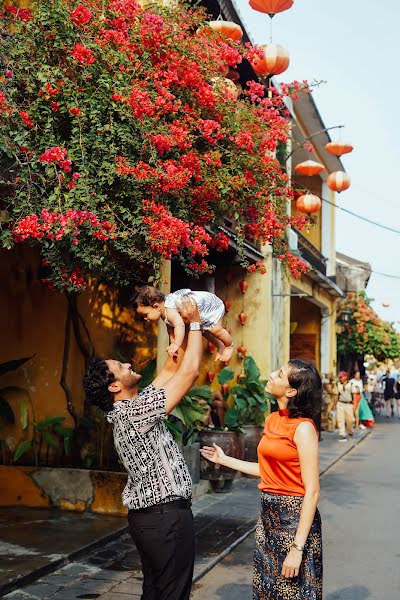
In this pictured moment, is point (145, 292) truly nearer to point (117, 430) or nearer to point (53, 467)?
point (117, 430)

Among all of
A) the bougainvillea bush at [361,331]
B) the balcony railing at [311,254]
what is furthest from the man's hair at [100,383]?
the bougainvillea bush at [361,331]

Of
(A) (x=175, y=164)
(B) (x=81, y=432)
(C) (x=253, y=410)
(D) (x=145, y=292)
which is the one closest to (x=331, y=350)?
(C) (x=253, y=410)

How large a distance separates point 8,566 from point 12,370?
362 centimetres

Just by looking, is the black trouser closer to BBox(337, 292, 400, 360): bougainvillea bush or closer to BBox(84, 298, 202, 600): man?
BBox(84, 298, 202, 600): man

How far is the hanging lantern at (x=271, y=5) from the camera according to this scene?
10.5 meters

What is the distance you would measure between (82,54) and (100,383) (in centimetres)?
367

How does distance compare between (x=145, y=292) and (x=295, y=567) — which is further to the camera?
(x=145, y=292)

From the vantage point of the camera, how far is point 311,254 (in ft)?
72.0

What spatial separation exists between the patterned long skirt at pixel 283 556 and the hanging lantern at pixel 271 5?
7.94 meters

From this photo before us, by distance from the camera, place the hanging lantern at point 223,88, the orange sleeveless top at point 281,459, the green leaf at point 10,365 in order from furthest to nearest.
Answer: the green leaf at point 10,365
the hanging lantern at point 223,88
the orange sleeveless top at point 281,459

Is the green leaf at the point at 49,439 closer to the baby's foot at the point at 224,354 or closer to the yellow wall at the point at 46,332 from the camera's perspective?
the yellow wall at the point at 46,332

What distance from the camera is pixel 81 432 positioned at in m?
9.73

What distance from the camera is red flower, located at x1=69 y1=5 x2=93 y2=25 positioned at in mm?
6715

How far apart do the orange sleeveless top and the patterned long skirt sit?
5 cm
